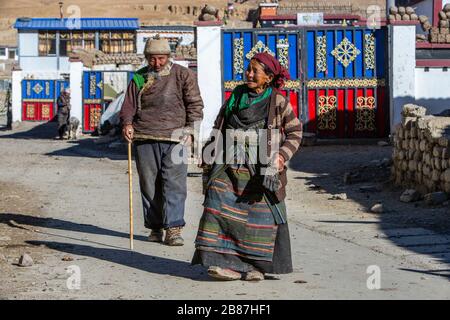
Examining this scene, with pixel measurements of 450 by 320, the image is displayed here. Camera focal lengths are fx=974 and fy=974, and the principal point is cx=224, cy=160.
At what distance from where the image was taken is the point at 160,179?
9.41 m

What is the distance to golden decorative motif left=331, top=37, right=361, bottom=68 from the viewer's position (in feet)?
66.7

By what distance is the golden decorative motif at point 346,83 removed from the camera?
20.3 meters

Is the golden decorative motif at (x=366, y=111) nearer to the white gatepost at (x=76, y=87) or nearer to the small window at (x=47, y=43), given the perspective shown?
the white gatepost at (x=76, y=87)

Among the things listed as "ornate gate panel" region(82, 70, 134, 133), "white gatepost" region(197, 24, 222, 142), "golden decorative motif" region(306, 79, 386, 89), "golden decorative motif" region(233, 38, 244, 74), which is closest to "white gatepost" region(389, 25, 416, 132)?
"golden decorative motif" region(306, 79, 386, 89)

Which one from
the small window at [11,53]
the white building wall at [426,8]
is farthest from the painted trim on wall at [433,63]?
the small window at [11,53]

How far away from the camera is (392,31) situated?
20172 millimetres

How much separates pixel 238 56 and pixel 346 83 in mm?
2333

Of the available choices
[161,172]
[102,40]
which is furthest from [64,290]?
[102,40]

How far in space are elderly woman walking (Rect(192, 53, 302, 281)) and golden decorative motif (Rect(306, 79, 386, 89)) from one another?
12841 mm

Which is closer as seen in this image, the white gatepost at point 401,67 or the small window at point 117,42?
the white gatepost at point 401,67

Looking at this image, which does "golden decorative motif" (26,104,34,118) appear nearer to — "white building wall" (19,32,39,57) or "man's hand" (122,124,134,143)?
"white building wall" (19,32,39,57)

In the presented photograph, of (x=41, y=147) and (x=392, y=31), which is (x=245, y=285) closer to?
(x=392, y=31)

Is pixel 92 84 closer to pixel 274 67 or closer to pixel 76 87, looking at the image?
pixel 76 87

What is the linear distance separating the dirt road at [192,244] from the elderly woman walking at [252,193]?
182mm
